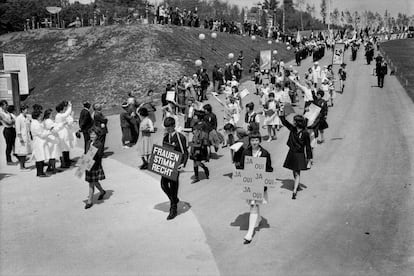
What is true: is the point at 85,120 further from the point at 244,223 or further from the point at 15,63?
the point at 15,63

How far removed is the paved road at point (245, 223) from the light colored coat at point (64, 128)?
133 centimetres

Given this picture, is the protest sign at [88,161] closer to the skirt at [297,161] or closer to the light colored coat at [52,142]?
the light colored coat at [52,142]

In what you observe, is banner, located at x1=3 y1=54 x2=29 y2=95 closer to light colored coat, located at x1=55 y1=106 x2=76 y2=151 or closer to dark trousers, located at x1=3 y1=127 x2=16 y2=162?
dark trousers, located at x1=3 y1=127 x2=16 y2=162

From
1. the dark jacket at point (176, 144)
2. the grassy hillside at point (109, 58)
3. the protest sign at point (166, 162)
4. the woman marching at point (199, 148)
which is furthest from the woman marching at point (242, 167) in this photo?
the grassy hillside at point (109, 58)

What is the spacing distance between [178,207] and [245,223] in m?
1.75

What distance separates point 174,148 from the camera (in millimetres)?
9531

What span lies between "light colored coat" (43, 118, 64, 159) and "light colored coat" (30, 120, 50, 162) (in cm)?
11

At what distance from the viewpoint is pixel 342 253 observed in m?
7.68

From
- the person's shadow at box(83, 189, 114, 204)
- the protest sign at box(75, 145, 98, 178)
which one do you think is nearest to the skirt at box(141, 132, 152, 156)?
the person's shadow at box(83, 189, 114, 204)

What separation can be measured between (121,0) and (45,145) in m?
67.9

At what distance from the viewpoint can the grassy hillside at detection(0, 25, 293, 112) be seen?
3384cm

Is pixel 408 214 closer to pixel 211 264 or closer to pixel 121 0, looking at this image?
pixel 211 264

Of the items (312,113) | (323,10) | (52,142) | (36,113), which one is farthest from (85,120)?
(323,10)

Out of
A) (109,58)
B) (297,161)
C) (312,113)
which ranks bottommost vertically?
(297,161)
